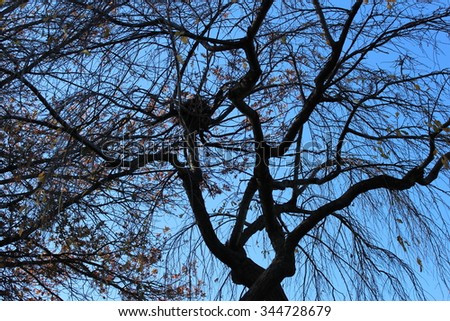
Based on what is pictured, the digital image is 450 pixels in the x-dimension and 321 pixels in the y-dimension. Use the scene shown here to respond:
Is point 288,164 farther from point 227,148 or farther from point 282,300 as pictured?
point 282,300

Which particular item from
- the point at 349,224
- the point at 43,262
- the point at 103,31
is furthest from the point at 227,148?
the point at 43,262

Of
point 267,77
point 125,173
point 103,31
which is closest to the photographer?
point 103,31

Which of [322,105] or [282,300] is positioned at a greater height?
[322,105]

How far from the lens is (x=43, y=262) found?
577 centimetres

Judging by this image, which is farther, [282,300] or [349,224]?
[349,224]

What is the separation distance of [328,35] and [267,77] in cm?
124

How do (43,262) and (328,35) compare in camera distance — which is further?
(43,262)

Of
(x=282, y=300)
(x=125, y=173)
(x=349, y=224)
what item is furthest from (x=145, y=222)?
(x=349, y=224)

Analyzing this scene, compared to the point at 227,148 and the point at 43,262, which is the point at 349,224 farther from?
the point at 43,262

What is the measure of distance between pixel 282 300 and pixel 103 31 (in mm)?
2606

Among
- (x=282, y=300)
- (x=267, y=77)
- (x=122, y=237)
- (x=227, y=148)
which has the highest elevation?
(x=267, y=77)

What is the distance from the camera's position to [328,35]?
179 inches

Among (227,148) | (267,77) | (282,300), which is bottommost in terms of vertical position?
(282,300)

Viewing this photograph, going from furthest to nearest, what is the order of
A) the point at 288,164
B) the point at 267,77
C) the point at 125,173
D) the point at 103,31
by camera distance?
the point at 267,77
the point at 288,164
the point at 125,173
the point at 103,31
